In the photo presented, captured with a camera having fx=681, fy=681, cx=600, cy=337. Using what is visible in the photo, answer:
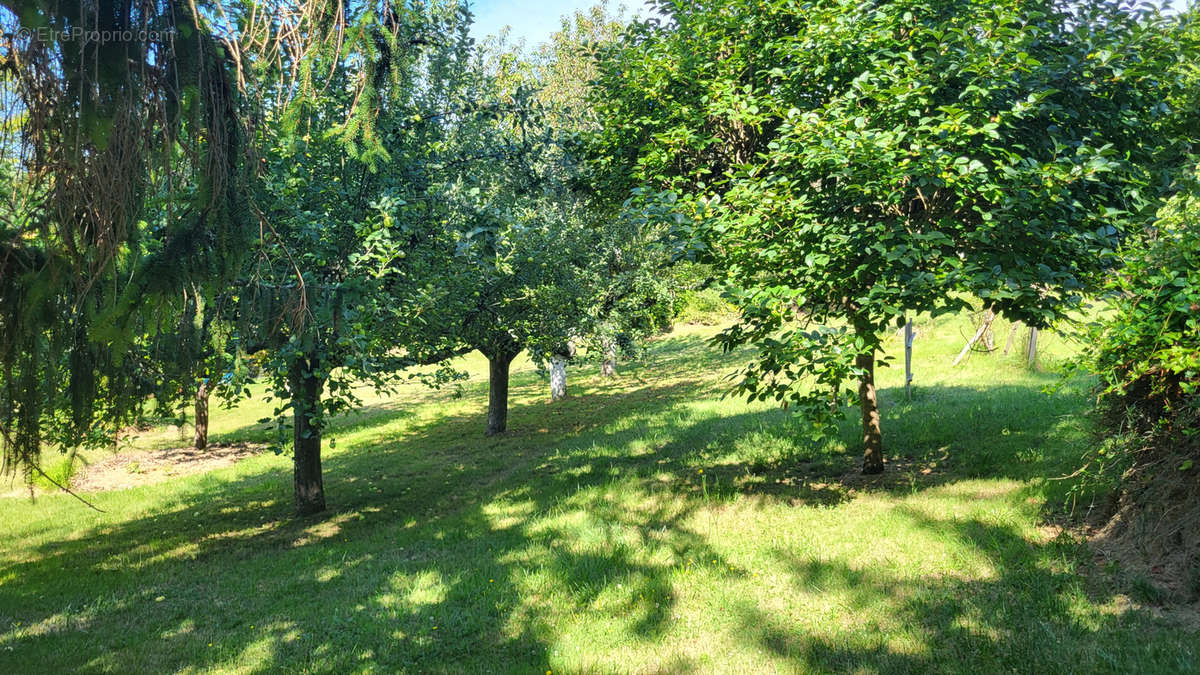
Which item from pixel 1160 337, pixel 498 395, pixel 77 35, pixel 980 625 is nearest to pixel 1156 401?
pixel 1160 337

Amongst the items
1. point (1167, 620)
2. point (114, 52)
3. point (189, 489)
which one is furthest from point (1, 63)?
point (189, 489)

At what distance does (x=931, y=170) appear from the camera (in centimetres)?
671

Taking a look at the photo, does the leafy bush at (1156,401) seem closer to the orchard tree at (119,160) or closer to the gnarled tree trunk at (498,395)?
the orchard tree at (119,160)

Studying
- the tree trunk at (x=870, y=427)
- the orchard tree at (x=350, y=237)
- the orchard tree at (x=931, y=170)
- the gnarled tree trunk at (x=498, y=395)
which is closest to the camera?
the orchard tree at (x=931, y=170)

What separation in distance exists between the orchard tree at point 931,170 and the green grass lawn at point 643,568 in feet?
6.19

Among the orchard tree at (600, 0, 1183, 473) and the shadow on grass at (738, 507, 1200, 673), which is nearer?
the shadow on grass at (738, 507, 1200, 673)

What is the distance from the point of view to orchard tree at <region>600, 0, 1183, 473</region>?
678 cm

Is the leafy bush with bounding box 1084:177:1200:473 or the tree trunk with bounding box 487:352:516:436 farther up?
the leafy bush with bounding box 1084:177:1200:473

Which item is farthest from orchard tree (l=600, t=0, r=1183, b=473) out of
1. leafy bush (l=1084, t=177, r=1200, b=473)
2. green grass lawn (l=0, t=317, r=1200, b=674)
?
green grass lawn (l=0, t=317, r=1200, b=674)

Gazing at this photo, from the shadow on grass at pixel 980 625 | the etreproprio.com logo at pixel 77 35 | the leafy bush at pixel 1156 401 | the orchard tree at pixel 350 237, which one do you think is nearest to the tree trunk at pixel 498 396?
the orchard tree at pixel 350 237

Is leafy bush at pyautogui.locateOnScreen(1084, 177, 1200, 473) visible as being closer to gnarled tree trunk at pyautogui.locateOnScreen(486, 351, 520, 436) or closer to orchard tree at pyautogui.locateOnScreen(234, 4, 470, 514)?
orchard tree at pyautogui.locateOnScreen(234, 4, 470, 514)

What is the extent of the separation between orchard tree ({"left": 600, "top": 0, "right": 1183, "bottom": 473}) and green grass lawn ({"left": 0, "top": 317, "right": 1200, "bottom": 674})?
74.3 inches

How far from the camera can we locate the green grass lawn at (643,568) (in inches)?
215

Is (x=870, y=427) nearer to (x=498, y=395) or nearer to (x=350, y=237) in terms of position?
(x=350, y=237)
